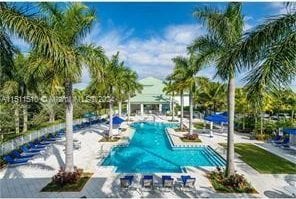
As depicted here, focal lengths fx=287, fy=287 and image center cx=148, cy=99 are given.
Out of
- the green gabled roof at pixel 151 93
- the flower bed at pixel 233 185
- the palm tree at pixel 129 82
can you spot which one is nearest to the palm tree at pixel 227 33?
the flower bed at pixel 233 185

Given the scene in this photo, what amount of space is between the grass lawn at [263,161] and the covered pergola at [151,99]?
3460cm

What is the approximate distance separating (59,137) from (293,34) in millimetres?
23093

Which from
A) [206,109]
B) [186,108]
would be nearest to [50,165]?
[206,109]

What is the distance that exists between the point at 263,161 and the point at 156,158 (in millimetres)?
6881

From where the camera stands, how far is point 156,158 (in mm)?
19828

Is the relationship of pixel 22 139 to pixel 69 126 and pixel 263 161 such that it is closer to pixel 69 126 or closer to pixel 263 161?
pixel 69 126

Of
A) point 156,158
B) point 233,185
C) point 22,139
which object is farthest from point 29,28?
point 22,139

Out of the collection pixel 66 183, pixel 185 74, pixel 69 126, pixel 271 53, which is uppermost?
pixel 185 74

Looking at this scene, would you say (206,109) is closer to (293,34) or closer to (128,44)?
(128,44)

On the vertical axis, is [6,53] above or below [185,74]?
below

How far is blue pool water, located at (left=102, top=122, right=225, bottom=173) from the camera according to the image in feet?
55.5

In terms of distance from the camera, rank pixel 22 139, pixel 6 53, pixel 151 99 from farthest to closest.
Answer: pixel 151 99 → pixel 22 139 → pixel 6 53

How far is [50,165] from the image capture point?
16.1 metres

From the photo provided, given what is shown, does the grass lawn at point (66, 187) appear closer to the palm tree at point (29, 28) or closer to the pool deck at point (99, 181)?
the pool deck at point (99, 181)
